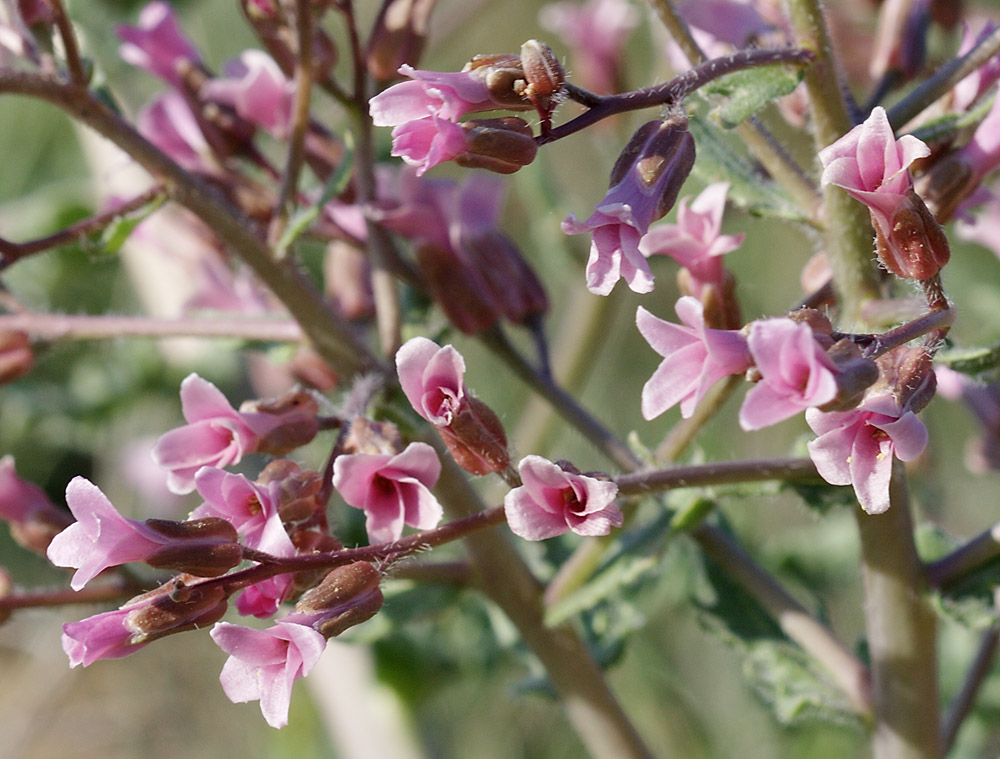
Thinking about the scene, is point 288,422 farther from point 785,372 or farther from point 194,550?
point 785,372

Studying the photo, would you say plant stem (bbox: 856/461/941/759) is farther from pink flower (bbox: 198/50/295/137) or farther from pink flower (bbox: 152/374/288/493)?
pink flower (bbox: 198/50/295/137)

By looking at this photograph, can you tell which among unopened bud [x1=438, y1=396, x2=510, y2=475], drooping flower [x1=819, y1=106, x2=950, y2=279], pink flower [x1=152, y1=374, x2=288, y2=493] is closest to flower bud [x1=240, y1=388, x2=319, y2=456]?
pink flower [x1=152, y1=374, x2=288, y2=493]

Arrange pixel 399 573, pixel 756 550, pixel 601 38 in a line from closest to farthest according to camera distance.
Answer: pixel 399 573 < pixel 756 550 < pixel 601 38

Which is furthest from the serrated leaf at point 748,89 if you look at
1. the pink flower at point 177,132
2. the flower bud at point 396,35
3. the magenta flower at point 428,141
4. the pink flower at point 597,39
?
the pink flower at point 597,39

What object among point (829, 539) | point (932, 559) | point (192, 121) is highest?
point (192, 121)

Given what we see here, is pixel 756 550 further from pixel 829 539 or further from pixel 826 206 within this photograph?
pixel 826 206

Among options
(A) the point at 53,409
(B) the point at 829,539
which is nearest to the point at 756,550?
(B) the point at 829,539

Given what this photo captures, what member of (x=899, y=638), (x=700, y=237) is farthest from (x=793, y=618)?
(x=700, y=237)

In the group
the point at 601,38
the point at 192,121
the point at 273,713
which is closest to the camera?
the point at 273,713
